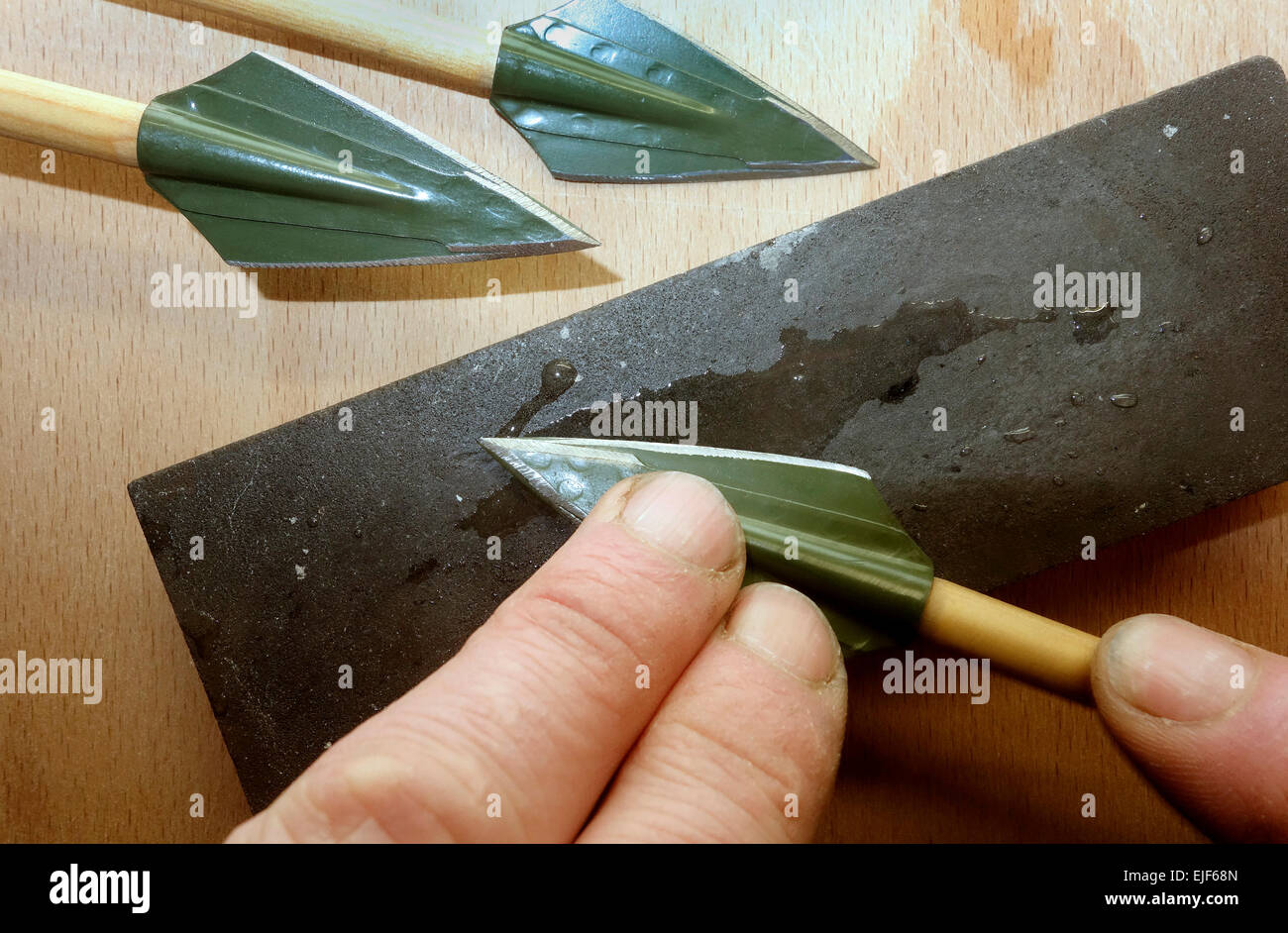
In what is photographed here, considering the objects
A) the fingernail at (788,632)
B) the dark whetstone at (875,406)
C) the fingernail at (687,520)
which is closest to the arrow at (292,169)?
the dark whetstone at (875,406)

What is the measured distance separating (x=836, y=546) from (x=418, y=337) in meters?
0.97

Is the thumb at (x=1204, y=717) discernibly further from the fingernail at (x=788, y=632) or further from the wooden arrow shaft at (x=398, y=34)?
the wooden arrow shaft at (x=398, y=34)

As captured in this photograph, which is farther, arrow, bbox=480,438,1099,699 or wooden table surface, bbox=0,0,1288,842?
wooden table surface, bbox=0,0,1288,842

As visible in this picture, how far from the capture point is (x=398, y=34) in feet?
5.55

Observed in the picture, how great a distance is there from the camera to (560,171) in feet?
→ 5.64

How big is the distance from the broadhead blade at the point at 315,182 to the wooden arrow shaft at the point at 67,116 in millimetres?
45

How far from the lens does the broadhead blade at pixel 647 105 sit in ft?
5.47

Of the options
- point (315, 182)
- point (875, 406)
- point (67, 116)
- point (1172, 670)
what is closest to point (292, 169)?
point (315, 182)

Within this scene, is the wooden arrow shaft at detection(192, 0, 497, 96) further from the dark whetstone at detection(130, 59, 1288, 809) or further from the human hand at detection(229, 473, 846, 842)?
the human hand at detection(229, 473, 846, 842)

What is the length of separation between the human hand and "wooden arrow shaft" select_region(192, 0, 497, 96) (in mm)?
1024

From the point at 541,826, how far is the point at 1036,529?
0.96 metres

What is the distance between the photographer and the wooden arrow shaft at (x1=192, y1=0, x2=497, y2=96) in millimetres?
1693

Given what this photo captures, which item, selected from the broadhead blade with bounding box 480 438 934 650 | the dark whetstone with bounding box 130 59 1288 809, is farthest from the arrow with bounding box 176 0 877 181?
the broadhead blade with bounding box 480 438 934 650
